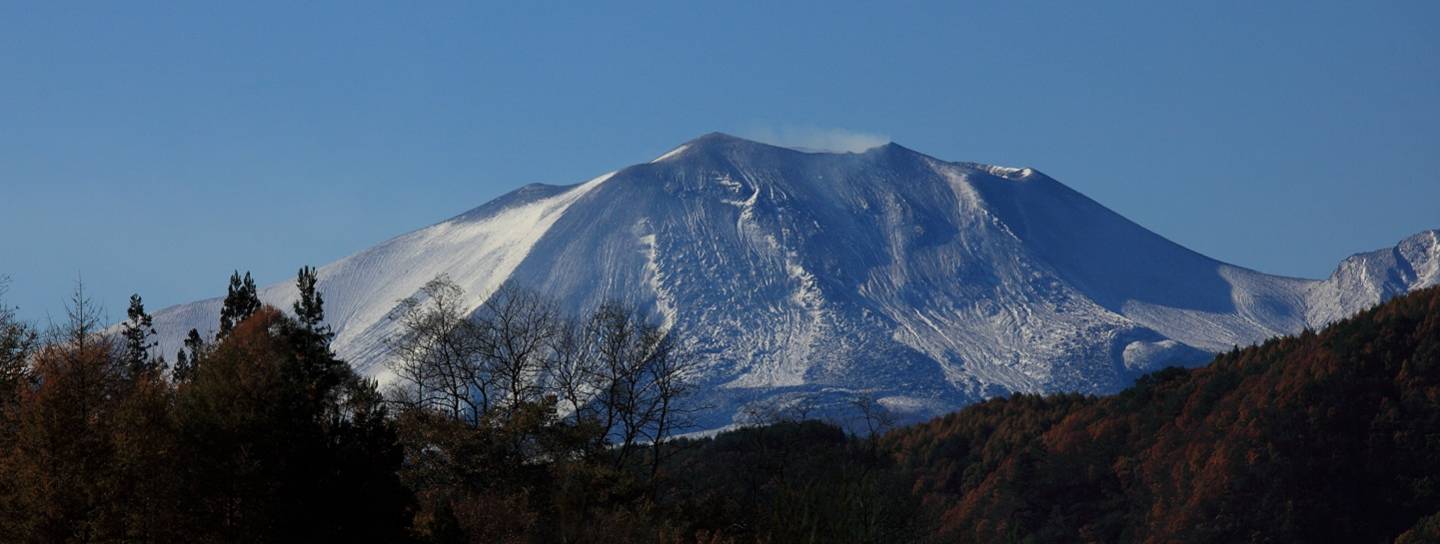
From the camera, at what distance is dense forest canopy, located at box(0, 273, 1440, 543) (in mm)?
26281

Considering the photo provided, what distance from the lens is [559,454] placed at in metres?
42.0

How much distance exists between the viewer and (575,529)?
33.9 metres

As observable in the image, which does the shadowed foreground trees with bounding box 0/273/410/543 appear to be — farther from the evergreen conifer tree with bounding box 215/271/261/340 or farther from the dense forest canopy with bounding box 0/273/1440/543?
the evergreen conifer tree with bounding box 215/271/261/340

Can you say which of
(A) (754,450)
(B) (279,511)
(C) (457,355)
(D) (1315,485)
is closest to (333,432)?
(B) (279,511)

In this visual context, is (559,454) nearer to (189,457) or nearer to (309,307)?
(309,307)

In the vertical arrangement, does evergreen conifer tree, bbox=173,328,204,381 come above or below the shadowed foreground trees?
above

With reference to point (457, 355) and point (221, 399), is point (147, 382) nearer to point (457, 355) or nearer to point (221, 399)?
point (221, 399)

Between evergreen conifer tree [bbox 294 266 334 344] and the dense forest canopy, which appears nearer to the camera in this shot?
the dense forest canopy

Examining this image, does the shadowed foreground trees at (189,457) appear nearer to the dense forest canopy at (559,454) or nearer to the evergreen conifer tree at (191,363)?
Result: the dense forest canopy at (559,454)

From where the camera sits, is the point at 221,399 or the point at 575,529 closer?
the point at 221,399

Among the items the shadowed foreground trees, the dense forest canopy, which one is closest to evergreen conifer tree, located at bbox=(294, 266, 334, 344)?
the dense forest canopy

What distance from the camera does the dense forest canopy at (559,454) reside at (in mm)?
26281

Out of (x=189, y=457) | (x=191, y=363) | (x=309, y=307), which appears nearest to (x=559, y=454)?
(x=309, y=307)

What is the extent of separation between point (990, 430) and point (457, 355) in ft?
208
